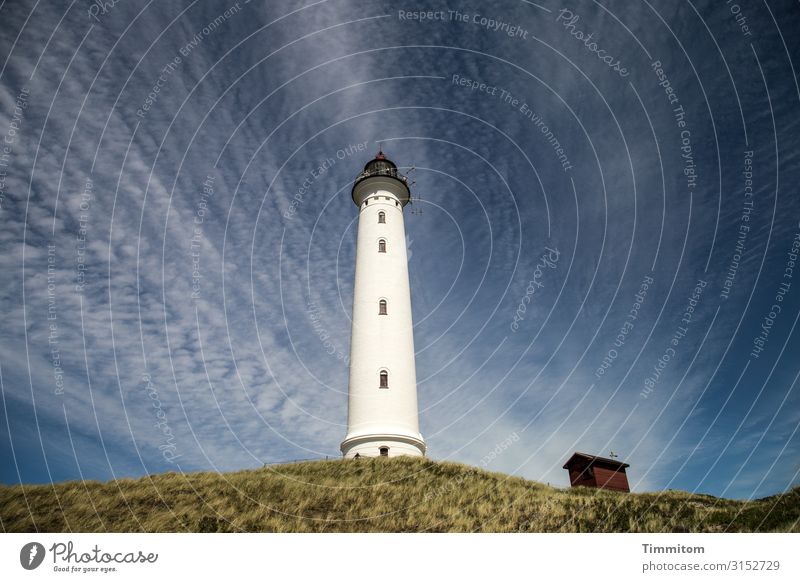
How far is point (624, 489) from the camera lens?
26.0 m

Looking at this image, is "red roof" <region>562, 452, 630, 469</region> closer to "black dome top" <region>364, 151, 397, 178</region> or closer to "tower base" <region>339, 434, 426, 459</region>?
"tower base" <region>339, 434, 426, 459</region>

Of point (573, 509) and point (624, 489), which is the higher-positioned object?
point (624, 489)

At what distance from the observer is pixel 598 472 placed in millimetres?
26031

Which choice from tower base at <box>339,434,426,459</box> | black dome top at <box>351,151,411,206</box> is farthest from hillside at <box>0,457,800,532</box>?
black dome top at <box>351,151,411,206</box>

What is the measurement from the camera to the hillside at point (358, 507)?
45.8ft

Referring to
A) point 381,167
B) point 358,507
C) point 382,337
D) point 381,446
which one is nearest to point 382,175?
point 381,167

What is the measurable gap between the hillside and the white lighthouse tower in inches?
136

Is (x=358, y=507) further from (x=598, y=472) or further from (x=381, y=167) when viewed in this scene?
(x=381, y=167)

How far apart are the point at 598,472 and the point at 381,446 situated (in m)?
12.6

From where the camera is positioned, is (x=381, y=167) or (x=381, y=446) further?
(x=381, y=167)

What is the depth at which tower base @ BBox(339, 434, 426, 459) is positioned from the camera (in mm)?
22312
